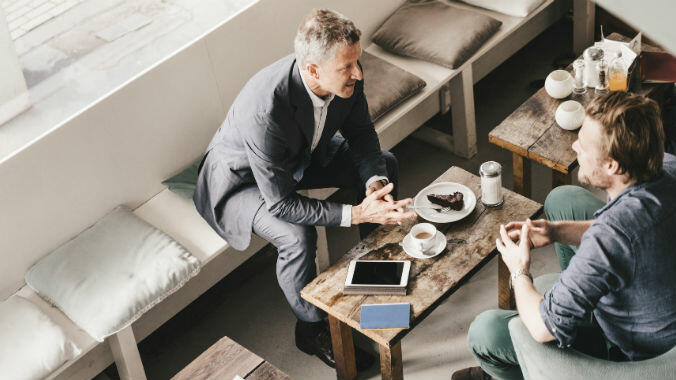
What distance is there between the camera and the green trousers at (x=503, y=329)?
2.03m

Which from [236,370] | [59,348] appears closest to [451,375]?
[236,370]

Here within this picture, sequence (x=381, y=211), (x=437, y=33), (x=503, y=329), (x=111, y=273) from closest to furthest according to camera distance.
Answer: (x=503, y=329) → (x=381, y=211) → (x=111, y=273) → (x=437, y=33)

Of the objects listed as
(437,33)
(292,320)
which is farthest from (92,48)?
(437,33)

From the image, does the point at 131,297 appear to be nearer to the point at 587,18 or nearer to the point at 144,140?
the point at 144,140

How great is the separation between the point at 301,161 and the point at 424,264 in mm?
635

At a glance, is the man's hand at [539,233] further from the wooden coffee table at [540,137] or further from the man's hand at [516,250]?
the wooden coffee table at [540,137]

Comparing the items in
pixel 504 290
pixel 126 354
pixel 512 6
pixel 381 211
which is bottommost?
pixel 504 290

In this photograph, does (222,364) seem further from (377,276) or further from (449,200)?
(449,200)

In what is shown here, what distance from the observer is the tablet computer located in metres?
2.19

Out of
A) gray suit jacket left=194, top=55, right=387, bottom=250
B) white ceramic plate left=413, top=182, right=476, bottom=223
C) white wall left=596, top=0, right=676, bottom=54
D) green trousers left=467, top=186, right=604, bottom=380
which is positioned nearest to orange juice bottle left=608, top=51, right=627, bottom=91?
green trousers left=467, top=186, right=604, bottom=380

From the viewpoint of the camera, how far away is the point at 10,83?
273 cm

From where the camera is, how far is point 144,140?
2.78 meters

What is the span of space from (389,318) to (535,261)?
1102mm

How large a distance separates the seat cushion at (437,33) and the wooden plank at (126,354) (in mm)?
1802
